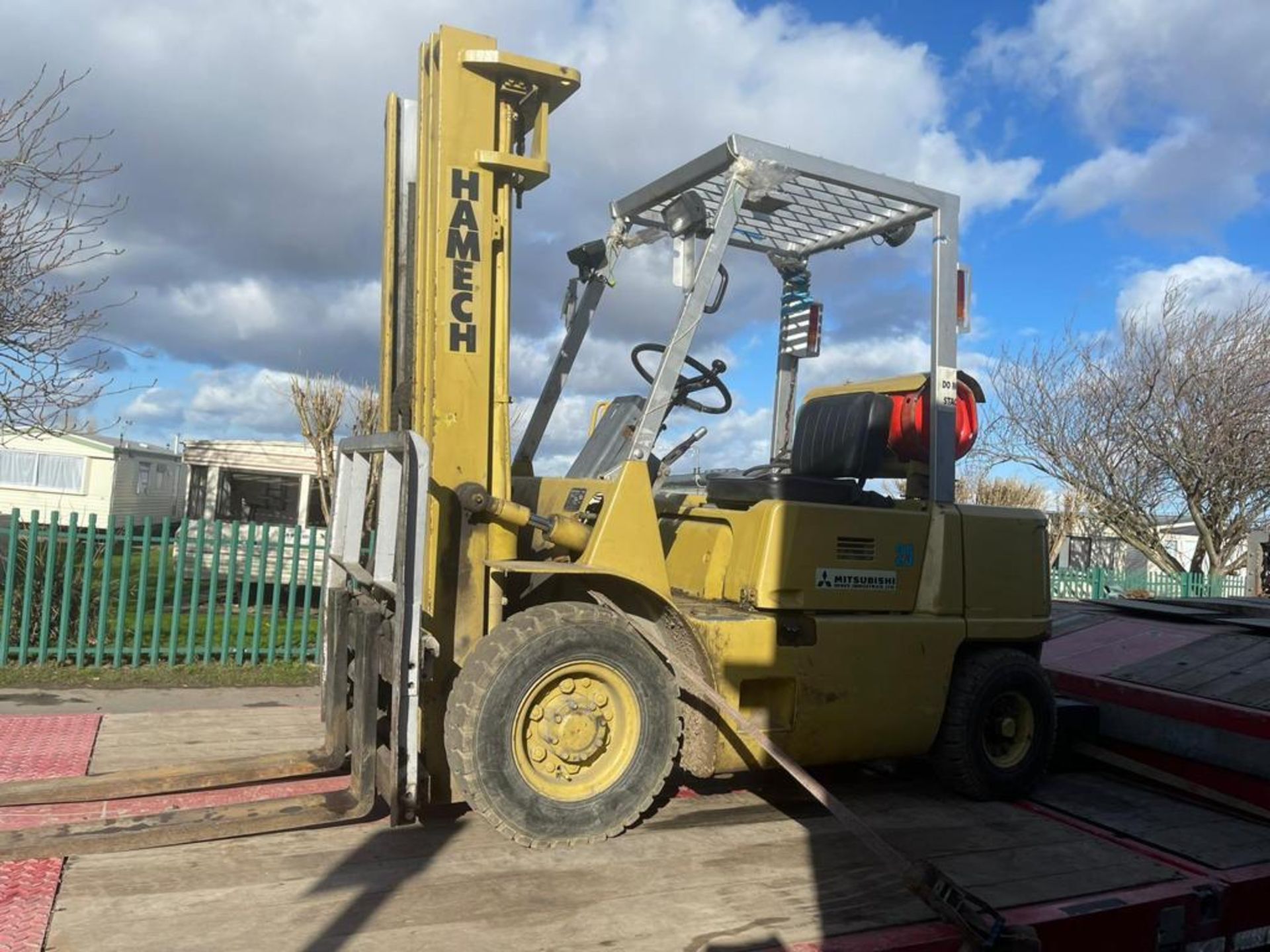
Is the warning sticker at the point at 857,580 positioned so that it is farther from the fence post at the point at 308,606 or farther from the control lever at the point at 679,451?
the fence post at the point at 308,606

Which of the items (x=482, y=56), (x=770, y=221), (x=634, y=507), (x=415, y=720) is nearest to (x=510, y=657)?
(x=415, y=720)

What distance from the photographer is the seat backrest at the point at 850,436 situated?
5254mm

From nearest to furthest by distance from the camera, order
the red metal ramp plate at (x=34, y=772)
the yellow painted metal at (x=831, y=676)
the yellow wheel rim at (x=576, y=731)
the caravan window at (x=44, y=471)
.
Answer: the red metal ramp plate at (x=34, y=772) < the yellow wheel rim at (x=576, y=731) < the yellow painted metal at (x=831, y=676) < the caravan window at (x=44, y=471)

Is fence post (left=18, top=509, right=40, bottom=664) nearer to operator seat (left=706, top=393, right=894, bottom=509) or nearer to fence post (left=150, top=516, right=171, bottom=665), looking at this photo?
fence post (left=150, top=516, right=171, bottom=665)

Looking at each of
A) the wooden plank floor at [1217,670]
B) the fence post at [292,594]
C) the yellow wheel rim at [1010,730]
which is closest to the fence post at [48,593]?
the fence post at [292,594]

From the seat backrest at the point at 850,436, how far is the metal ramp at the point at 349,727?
2.25 metres

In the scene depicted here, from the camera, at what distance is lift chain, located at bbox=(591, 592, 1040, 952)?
10.6ft

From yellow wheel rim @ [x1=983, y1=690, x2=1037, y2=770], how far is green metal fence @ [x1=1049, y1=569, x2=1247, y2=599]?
56.6 ft

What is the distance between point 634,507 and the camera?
438 centimetres

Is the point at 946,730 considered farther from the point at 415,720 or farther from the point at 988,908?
the point at 415,720

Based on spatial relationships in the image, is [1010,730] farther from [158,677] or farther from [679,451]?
[158,677]

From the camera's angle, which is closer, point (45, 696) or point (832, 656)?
point (832, 656)

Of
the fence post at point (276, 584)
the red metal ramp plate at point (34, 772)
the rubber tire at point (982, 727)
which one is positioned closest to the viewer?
the red metal ramp plate at point (34, 772)

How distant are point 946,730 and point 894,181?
272 cm
